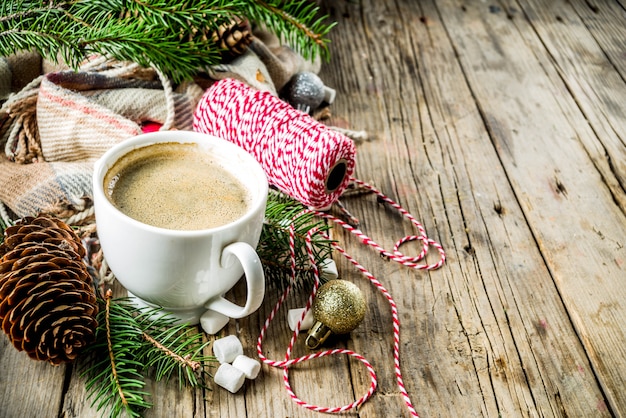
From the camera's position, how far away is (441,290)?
94cm

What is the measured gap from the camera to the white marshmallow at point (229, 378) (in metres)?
0.75

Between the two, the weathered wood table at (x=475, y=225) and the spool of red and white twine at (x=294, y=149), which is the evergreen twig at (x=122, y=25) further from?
the weathered wood table at (x=475, y=225)

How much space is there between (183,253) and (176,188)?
13cm

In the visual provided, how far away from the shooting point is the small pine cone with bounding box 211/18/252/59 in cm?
118

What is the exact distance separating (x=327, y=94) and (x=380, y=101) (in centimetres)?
13

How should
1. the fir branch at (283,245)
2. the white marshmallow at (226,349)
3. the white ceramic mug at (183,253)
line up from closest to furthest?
1. the white ceramic mug at (183,253)
2. the white marshmallow at (226,349)
3. the fir branch at (283,245)

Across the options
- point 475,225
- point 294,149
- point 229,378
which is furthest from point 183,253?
point 475,225

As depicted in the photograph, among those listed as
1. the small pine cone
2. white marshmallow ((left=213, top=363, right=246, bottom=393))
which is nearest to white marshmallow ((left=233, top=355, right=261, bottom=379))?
white marshmallow ((left=213, top=363, right=246, bottom=393))

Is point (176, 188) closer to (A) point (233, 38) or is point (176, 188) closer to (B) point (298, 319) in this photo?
(B) point (298, 319)

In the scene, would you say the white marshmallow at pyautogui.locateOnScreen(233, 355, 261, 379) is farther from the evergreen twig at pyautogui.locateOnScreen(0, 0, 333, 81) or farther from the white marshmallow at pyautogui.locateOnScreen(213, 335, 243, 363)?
the evergreen twig at pyautogui.locateOnScreen(0, 0, 333, 81)

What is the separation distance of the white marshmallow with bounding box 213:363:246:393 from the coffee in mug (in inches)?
7.2

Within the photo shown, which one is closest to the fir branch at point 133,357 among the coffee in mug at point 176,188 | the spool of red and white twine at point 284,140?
the coffee in mug at point 176,188

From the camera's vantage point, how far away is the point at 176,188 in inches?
30.7

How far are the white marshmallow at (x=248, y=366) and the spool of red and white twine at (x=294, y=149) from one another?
13 centimetres
